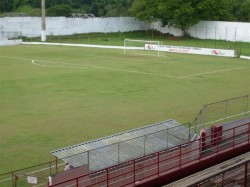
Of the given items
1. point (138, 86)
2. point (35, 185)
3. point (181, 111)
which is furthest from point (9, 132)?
point (138, 86)

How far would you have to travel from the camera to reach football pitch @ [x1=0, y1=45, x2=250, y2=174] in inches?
870

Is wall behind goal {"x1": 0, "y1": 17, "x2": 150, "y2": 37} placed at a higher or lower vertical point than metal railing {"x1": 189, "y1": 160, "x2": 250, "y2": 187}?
higher

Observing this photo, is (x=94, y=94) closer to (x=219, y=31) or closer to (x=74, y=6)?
(x=219, y=31)

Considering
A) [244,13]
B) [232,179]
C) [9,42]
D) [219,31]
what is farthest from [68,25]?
[232,179]

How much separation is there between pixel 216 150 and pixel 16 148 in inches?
339

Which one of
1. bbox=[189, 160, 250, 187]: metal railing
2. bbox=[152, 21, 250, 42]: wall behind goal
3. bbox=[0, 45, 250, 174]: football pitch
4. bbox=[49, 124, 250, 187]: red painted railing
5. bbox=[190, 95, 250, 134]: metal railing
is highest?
bbox=[152, 21, 250, 42]: wall behind goal

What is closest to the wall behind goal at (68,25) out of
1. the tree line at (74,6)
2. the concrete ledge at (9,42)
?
the concrete ledge at (9,42)

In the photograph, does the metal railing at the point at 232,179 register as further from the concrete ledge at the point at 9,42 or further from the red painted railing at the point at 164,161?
the concrete ledge at the point at 9,42

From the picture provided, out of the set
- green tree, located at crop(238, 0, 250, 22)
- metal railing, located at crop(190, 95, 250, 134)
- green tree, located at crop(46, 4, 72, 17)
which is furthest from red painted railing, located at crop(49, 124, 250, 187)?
green tree, located at crop(46, 4, 72, 17)

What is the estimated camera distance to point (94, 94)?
1281 inches

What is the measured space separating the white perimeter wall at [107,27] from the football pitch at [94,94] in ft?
90.9

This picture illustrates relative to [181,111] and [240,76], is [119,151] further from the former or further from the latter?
Result: [240,76]

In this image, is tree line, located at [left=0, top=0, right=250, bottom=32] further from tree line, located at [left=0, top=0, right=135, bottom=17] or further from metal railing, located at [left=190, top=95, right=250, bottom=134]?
metal railing, located at [left=190, top=95, right=250, bottom=134]

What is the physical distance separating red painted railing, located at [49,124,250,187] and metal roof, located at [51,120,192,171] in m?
0.77
